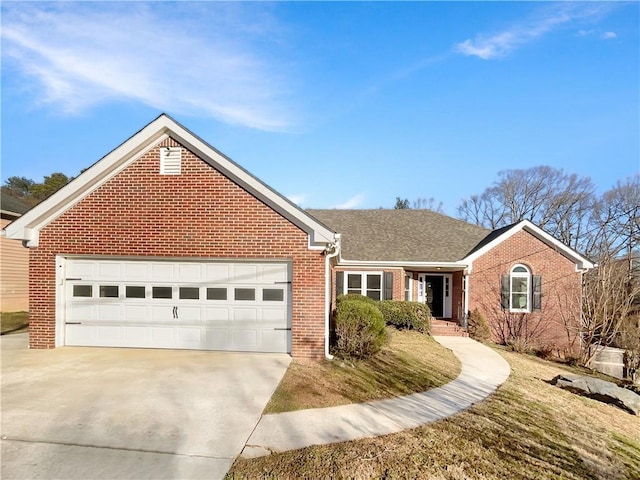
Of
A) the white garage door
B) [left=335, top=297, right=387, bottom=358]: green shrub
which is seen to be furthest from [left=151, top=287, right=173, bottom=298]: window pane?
[left=335, top=297, right=387, bottom=358]: green shrub

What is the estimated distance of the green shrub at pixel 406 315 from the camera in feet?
49.4

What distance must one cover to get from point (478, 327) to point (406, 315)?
2963 millimetres

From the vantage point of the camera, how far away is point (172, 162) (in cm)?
940

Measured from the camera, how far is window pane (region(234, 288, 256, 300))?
30.4ft

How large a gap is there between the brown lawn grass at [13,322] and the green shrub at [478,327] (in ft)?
55.2

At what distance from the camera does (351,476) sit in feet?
13.8

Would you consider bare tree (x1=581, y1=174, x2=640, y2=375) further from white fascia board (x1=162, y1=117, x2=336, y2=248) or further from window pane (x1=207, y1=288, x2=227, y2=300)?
window pane (x1=207, y1=288, x2=227, y2=300)

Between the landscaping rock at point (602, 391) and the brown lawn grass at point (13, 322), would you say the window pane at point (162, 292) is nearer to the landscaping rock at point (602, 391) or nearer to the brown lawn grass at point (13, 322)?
the brown lawn grass at point (13, 322)

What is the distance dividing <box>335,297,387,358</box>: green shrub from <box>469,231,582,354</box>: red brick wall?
811 cm

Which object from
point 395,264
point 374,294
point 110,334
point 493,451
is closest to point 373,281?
point 374,294

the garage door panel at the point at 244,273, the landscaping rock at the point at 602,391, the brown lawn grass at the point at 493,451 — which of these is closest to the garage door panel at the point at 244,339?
the garage door panel at the point at 244,273

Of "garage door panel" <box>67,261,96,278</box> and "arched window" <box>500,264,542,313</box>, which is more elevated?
"garage door panel" <box>67,261,96,278</box>

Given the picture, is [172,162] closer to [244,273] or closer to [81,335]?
[244,273]

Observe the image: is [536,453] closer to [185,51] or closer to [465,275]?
[465,275]
